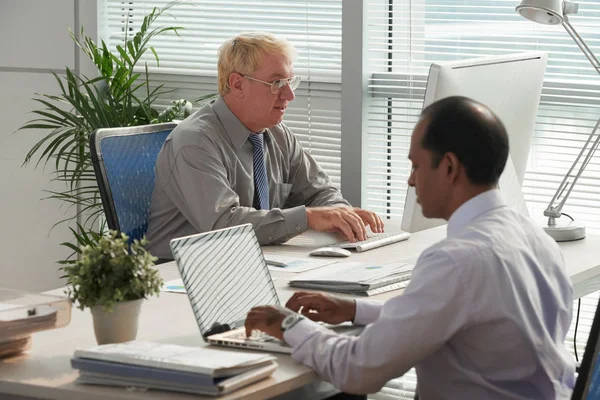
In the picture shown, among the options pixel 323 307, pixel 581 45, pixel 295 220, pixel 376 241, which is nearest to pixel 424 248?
pixel 376 241

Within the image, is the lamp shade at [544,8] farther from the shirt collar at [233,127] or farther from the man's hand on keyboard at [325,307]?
the man's hand on keyboard at [325,307]

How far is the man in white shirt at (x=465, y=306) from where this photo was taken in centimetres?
172

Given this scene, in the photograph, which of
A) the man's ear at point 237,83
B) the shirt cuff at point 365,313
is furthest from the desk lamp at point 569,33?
the shirt cuff at point 365,313

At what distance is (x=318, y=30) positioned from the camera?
4266mm

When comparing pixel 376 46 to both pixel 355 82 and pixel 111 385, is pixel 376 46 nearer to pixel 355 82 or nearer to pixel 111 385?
pixel 355 82

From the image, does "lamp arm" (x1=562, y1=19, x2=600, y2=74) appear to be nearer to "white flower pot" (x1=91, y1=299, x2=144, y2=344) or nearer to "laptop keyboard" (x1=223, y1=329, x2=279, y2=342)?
"laptop keyboard" (x1=223, y1=329, x2=279, y2=342)

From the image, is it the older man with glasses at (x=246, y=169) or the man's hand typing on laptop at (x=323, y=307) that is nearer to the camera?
the man's hand typing on laptop at (x=323, y=307)

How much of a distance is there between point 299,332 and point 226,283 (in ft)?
0.93

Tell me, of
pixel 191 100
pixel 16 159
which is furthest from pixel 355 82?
pixel 16 159

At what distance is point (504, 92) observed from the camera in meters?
2.97

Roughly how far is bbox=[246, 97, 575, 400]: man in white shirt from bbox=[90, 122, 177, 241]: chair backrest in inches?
50.6

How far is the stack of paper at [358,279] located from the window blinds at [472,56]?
1271 millimetres

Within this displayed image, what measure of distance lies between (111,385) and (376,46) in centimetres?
273

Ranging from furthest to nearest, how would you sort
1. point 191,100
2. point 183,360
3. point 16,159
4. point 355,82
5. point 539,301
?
point 16,159 → point 191,100 → point 355,82 → point 539,301 → point 183,360
